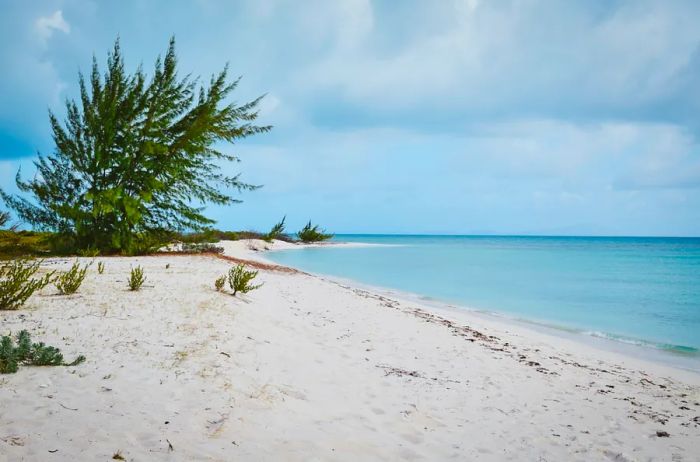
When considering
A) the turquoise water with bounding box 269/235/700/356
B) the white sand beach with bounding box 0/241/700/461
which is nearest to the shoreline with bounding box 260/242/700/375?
the turquoise water with bounding box 269/235/700/356

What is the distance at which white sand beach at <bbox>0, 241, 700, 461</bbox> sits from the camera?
3291 mm

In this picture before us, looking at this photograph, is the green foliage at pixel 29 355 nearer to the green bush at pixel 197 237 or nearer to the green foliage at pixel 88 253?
the green foliage at pixel 88 253

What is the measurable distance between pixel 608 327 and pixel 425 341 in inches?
251

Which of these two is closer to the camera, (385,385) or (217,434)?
(217,434)

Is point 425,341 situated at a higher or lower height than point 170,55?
lower

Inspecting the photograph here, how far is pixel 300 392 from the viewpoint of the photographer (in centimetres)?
455

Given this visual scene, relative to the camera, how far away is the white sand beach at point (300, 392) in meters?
3.29

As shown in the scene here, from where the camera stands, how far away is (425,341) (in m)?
7.43

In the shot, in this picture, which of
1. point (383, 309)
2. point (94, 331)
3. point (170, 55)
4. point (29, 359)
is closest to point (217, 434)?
point (29, 359)

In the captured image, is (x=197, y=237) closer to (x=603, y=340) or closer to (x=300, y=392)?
(x=300, y=392)

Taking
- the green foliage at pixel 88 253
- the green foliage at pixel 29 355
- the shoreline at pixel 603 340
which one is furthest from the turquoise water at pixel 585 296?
the green foliage at pixel 29 355

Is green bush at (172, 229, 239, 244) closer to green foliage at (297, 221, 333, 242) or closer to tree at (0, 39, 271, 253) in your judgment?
tree at (0, 39, 271, 253)

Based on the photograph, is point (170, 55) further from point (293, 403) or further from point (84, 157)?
point (293, 403)

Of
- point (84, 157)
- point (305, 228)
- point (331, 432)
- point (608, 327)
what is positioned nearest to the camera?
point (331, 432)
